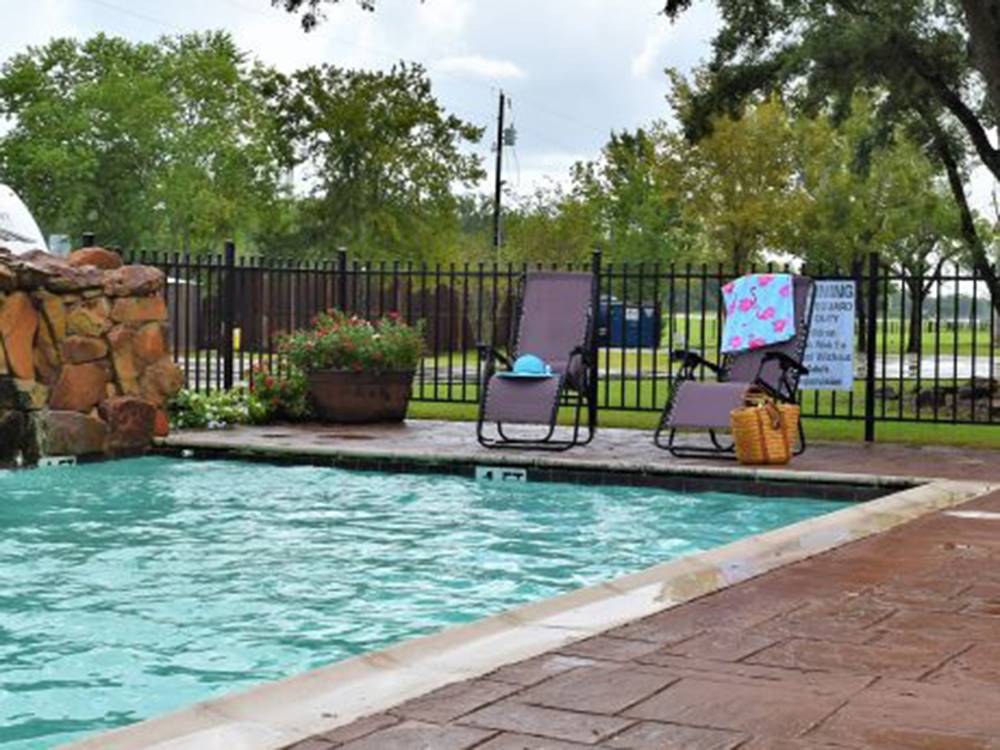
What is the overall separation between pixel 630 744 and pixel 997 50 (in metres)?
12.5

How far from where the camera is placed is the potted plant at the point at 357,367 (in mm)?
13250

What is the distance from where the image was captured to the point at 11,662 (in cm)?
511

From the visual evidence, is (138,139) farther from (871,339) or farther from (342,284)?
(871,339)

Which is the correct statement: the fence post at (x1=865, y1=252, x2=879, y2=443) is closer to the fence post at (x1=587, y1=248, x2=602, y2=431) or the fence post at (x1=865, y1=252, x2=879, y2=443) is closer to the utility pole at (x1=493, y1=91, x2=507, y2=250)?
the fence post at (x1=587, y1=248, x2=602, y2=431)

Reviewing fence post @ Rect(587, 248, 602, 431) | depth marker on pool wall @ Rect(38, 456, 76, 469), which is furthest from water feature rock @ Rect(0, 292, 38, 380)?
fence post @ Rect(587, 248, 602, 431)

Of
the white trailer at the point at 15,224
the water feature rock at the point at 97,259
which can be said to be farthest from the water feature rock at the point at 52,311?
the white trailer at the point at 15,224

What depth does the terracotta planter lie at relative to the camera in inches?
524

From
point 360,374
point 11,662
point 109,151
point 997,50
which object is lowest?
point 11,662

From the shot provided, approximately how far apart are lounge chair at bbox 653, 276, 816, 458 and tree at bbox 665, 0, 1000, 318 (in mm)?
6050

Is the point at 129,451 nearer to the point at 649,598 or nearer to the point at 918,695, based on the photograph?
the point at 649,598

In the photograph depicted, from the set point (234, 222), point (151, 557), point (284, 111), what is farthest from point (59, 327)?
point (234, 222)

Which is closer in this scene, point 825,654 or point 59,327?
point 825,654

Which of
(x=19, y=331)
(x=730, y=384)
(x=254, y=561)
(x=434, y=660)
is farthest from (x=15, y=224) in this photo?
(x=434, y=660)

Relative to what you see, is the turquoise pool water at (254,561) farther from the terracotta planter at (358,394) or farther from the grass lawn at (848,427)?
the grass lawn at (848,427)
